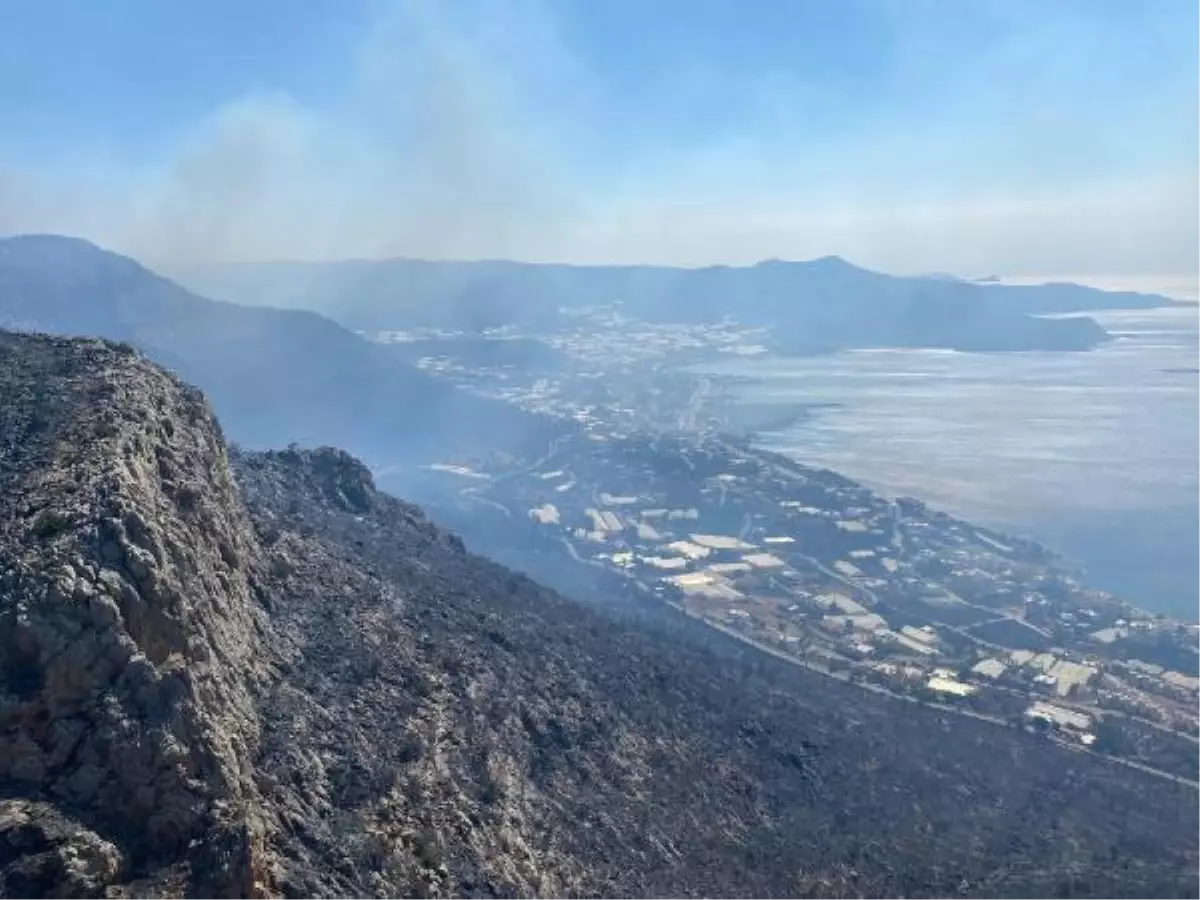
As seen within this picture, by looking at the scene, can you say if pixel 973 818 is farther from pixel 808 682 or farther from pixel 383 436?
pixel 383 436

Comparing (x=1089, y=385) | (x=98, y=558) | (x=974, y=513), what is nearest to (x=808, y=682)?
(x=98, y=558)

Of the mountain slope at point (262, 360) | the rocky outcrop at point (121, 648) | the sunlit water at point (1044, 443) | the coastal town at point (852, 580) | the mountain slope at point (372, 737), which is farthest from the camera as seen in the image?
the mountain slope at point (262, 360)

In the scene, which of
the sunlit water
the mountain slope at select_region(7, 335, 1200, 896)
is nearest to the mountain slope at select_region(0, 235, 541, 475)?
the sunlit water

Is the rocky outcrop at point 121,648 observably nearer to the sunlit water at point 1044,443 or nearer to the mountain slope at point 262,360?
the sunlit water at point 1044,443

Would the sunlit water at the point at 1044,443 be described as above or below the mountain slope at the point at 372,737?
below

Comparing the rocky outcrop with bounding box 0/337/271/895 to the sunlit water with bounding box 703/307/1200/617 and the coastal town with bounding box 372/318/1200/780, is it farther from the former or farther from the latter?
the sunlit water with bounding box 703/307/1200/617

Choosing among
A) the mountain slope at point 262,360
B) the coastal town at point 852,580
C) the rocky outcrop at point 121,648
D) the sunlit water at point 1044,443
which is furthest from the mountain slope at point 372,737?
the mountain slope at point 262,360

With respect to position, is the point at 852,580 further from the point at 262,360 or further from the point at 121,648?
the point at 262,360
